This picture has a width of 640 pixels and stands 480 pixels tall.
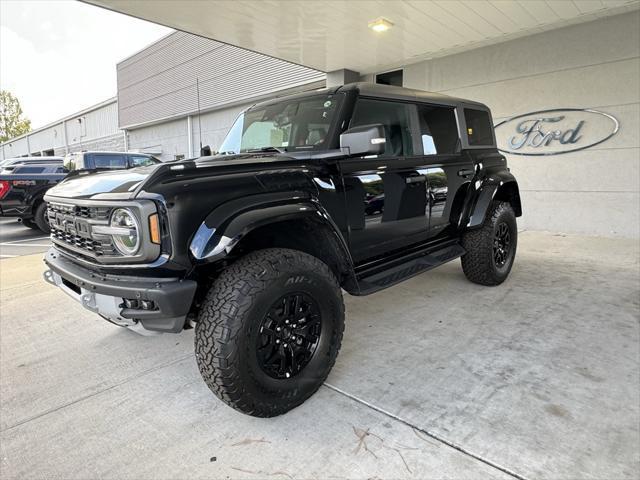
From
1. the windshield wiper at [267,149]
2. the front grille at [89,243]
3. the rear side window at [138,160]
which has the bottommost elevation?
the front grille at [89,243]

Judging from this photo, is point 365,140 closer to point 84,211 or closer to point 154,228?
point 154,228

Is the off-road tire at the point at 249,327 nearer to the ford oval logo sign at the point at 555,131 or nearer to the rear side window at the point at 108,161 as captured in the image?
the ford oval logo sign at the point at 555,131

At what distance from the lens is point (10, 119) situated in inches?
2003

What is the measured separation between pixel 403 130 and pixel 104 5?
512 cm

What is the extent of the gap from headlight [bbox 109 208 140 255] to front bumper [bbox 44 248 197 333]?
0.14m

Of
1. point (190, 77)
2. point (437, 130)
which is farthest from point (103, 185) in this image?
point (190, 77)

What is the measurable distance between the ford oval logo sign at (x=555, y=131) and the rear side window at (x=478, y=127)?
3.81 meters

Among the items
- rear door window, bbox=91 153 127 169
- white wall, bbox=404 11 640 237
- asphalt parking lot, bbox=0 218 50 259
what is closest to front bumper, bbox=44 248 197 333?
asphalt parking lot, bbox=0 218 50 259

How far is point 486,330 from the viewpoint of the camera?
3047mm

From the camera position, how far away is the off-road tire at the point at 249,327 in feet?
5.89

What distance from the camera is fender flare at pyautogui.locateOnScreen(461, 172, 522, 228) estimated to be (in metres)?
3.61

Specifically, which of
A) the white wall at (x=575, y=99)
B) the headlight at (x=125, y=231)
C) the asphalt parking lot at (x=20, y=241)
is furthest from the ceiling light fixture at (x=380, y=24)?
the asphalt parking lot at (x=20, y=241)

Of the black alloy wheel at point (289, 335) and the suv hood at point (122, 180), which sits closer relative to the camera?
the suv hood at point (122, 180)

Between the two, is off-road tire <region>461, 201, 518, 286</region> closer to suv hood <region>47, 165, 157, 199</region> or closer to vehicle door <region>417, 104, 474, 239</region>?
vehicle door <region>417, 104, 474, 239</region>
